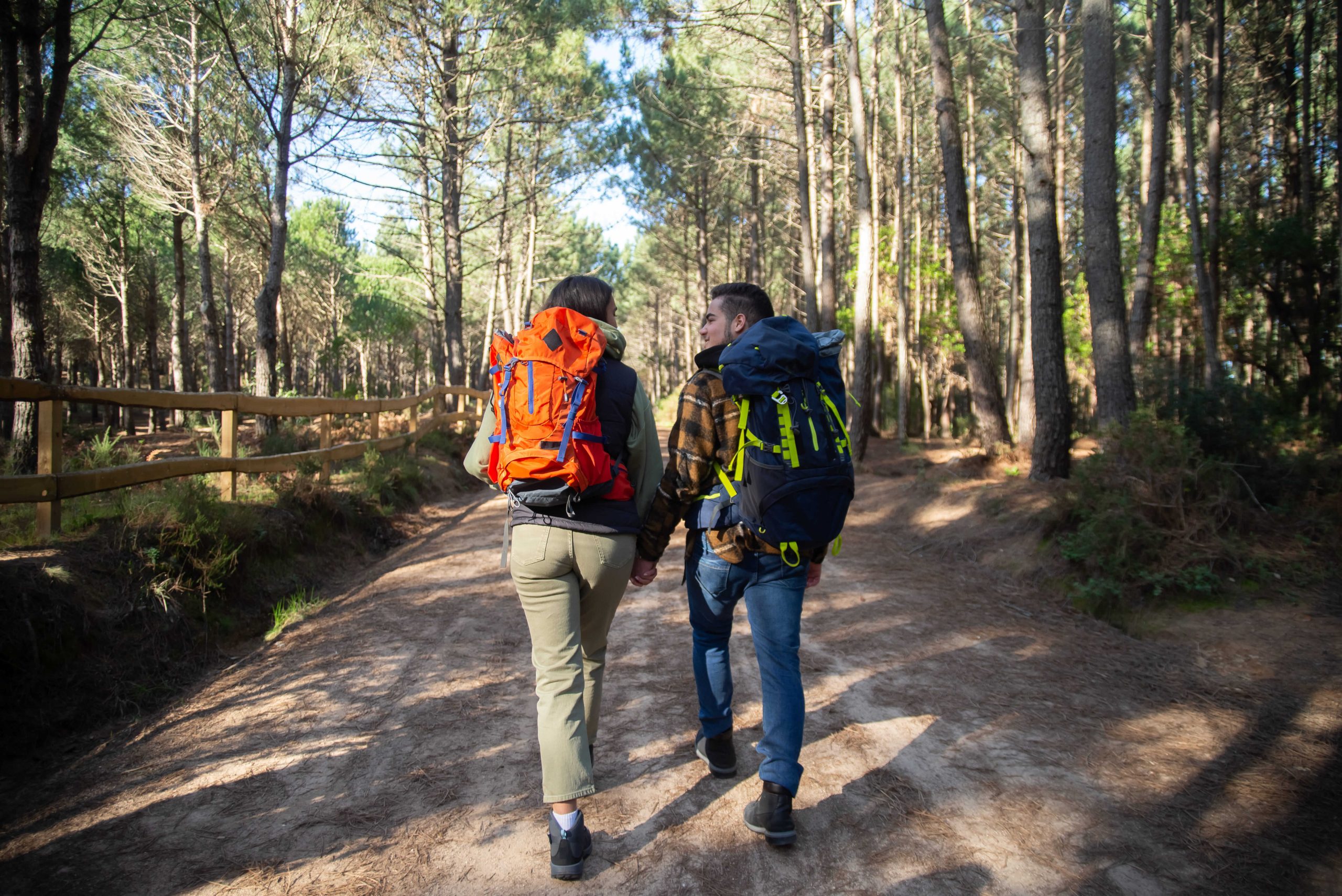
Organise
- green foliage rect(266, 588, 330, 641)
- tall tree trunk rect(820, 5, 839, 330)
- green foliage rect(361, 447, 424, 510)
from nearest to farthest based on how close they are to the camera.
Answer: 1. green foliage rect(266, 588, 330, 641)
2. green foliage rect(361, 447, 424, 510)
3. tall tree trunk rect(820, 5, 839, 330)

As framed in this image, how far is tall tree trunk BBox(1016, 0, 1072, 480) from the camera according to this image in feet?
26.2

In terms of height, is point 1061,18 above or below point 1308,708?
above

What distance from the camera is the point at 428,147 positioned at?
17391mm

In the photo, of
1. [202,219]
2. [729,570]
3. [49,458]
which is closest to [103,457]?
[49,458]

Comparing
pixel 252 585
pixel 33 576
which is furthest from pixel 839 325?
pixel 33 576

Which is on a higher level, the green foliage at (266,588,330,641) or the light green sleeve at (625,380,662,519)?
the light green sleeve at (625,380,662,519)

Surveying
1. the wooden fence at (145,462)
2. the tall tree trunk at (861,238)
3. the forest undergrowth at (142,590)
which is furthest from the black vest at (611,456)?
the tall tree trunk at (861,238)

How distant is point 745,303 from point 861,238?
10.9 m

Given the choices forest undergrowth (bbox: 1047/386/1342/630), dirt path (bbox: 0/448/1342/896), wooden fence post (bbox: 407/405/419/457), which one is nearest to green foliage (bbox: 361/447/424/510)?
wooden fence post (bbox: 407/405/419/457)

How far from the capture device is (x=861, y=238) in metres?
13.1

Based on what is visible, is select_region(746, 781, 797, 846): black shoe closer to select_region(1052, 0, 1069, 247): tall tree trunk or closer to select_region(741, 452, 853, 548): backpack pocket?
select_region(741, 452, 853, 548): backpack pocket

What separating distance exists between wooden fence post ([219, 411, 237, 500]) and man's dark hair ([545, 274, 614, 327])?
4311 mm

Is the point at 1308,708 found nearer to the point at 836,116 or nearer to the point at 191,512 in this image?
the point at 191,512

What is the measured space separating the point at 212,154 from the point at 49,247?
5.01m
